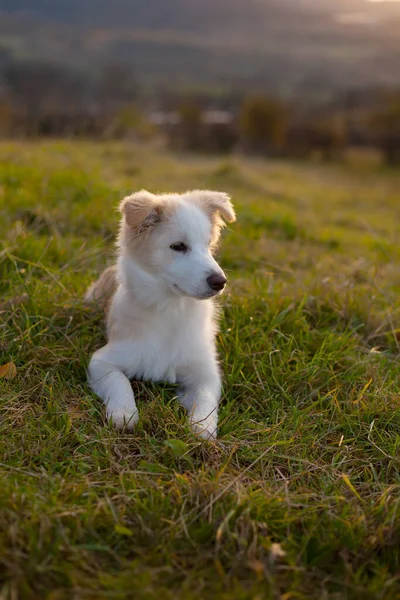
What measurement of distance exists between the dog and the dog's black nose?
2 centimetres

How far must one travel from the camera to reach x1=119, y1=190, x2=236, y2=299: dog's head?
307 centimetres

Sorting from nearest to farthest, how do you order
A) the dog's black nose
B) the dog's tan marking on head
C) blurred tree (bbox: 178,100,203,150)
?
the dog's black nose, the dog's tan marking on head, blurred tree (bbox: 178,100,203,150)

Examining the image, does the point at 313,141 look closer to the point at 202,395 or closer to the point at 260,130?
the point at 260,130

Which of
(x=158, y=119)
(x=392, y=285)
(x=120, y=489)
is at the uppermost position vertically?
(x=120, y=489)

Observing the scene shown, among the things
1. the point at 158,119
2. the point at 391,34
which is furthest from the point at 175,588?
the point at 391,34

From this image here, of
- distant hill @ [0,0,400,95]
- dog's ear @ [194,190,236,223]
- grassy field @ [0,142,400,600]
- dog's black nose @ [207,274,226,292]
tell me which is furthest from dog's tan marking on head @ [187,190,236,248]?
distant hill @ [0,0,400,95]

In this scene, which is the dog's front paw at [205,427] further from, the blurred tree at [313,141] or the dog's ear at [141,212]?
the blurred tree at [313,141]

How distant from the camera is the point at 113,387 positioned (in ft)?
10.1

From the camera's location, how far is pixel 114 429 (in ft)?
9.24

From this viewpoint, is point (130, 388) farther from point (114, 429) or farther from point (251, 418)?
point (251, 418)

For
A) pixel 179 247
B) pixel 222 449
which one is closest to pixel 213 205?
pixel 179 247

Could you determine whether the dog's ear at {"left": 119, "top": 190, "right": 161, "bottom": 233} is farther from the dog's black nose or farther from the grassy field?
the grassy field

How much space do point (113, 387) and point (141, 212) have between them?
97 centimetres

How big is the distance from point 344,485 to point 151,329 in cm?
137
